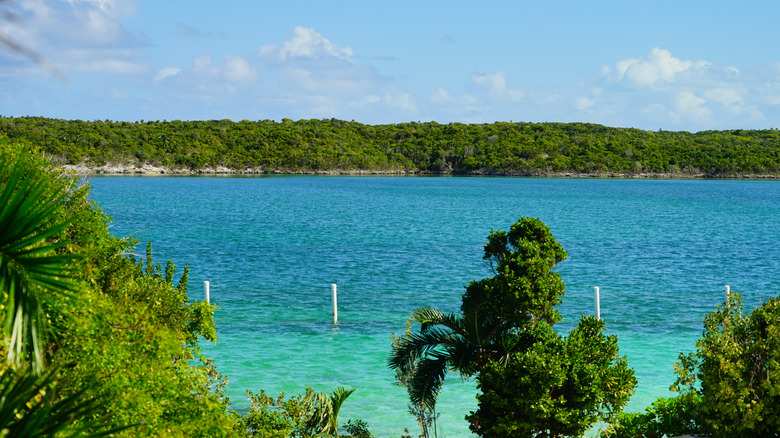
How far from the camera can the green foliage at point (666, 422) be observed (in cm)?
929

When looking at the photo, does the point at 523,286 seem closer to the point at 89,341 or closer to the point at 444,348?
the point at 444,348

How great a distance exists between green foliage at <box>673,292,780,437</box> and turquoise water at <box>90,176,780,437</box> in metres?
4.12

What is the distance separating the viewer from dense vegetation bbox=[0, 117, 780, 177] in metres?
136

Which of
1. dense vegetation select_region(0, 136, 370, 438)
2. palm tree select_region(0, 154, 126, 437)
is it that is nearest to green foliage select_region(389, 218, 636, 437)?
dense vegetation select_region(0, 136, 370, 438)

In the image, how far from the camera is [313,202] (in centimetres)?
7125

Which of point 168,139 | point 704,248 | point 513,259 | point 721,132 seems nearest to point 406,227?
point 704,248

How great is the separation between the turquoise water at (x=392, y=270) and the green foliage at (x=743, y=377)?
4.12 m

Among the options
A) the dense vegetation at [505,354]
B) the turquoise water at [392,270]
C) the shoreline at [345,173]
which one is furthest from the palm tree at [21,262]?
the shoreline at [345,173]

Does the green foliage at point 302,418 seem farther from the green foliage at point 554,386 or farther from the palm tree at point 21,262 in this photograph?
the palm tree at point 21,262

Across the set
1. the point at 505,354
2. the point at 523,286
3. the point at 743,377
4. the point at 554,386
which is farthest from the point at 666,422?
the point at 523,286

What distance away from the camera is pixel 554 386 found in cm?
816

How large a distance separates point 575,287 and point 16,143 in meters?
21.1

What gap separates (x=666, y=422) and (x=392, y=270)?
66.4 feet

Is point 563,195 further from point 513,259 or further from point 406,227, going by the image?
point 513,259
